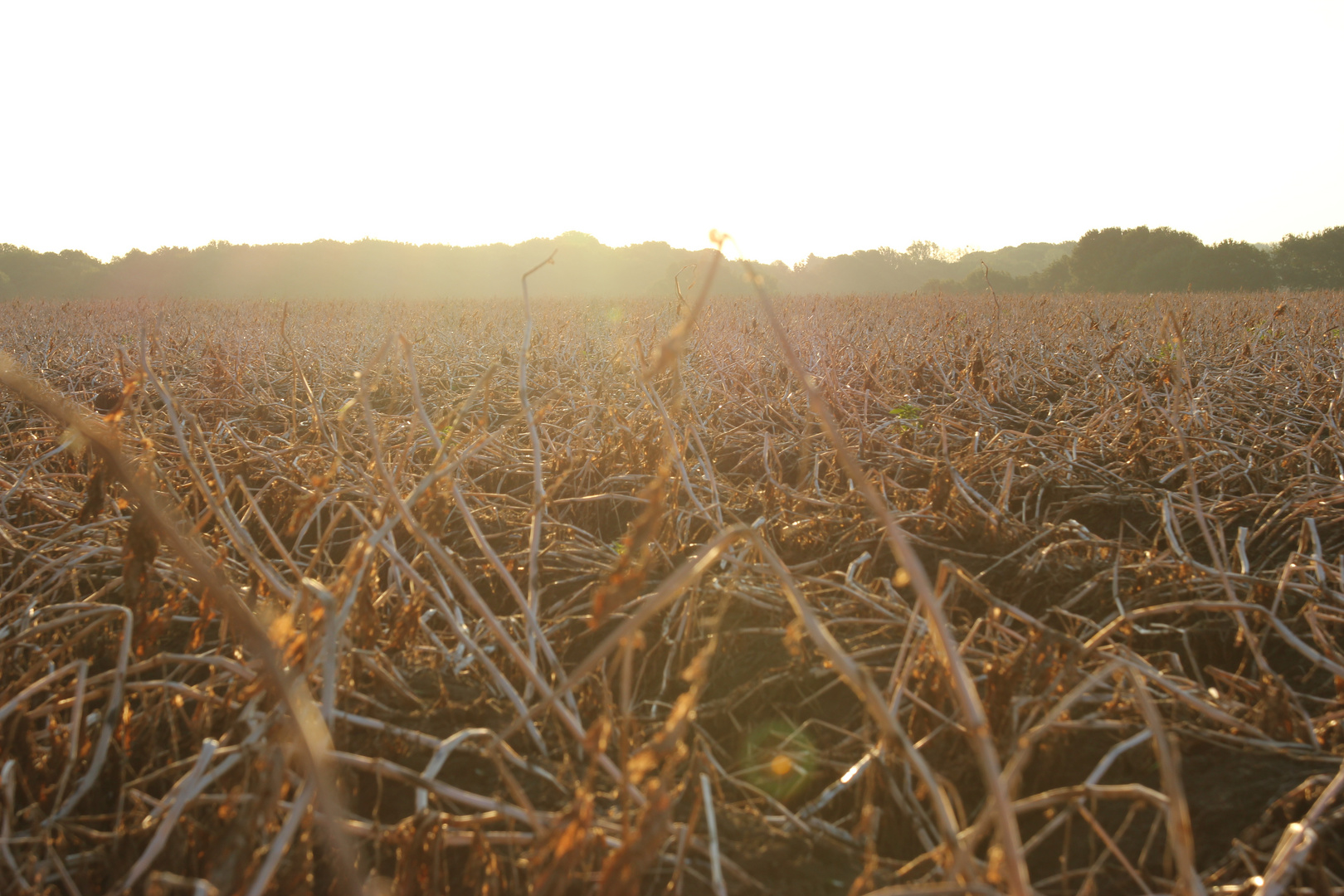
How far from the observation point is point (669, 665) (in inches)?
59.1

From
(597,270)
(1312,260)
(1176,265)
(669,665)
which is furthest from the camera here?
(597,270)

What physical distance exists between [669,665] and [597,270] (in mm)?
32814

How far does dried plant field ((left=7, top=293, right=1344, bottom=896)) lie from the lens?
0.85 m

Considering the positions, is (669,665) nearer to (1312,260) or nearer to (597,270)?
(1312,260)

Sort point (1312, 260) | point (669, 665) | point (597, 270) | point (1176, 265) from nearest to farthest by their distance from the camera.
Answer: point (669, 665)
point (1312, 260)
point (1176, 265)
point (597, 270)

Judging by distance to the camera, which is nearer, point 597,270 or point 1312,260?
point 1312,260

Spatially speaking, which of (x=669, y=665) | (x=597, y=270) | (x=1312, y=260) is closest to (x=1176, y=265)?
(x=1312, y=260)

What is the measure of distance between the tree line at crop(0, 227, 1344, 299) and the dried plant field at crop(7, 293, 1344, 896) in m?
18.8

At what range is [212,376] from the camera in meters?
4.23

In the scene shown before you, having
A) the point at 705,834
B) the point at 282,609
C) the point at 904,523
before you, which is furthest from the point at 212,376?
the point at 705,834

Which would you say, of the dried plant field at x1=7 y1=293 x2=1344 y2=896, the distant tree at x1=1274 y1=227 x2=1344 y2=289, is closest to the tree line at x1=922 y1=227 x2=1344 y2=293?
the distant tree at x1=1274 y1=227 x2=1344 y2=289

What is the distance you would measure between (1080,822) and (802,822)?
0.43 metres

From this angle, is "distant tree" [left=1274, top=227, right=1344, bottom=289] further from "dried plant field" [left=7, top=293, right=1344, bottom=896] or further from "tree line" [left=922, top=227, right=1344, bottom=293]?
"dried plant field" [left=7, top=293, right=1344, bottom=896]

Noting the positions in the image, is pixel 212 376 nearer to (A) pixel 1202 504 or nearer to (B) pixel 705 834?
(B) pixel 705 834
